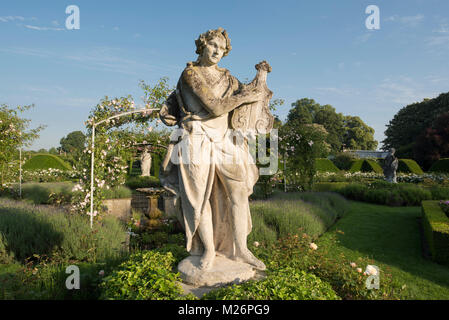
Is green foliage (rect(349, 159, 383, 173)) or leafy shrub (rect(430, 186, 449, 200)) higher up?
green foliage (rect(349, 159, 383, 173))

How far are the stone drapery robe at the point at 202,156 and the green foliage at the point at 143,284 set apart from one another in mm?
498

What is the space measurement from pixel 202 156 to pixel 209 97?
60cm

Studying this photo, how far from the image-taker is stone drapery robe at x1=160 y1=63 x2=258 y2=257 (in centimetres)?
280

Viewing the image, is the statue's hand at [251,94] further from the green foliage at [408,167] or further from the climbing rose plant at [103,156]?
the green foliage at [408,167]

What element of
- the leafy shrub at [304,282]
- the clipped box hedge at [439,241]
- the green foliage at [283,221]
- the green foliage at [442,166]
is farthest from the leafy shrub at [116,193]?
the green foliage at [442,166]

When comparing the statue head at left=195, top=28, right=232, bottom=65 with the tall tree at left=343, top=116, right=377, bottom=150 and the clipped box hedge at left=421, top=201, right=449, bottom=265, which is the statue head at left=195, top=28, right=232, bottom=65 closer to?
the clipped box hedge at left=421, top=201, right=449, bottom=265

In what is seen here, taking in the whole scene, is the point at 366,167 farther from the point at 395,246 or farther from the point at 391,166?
the point at 395,246

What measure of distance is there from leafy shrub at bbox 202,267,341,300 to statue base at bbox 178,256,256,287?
293 mm

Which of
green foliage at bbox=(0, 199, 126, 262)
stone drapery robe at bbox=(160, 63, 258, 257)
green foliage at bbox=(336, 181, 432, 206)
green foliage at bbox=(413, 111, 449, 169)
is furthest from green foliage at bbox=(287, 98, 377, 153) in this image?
stone drapery robe at bbox=(160, 63, 258, 257)

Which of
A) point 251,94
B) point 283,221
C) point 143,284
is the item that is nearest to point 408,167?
point 283,221

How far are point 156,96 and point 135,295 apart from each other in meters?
10.4

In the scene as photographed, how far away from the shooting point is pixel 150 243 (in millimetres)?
6586
